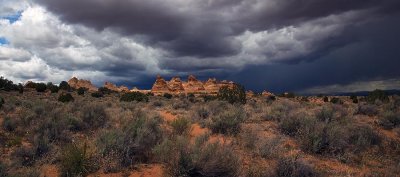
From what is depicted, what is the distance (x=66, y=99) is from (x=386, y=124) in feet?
84.5

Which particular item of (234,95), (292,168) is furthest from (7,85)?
(292,168)

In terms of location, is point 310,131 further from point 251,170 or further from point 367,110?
point 367,110

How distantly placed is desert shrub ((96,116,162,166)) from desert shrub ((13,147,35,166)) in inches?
77.1

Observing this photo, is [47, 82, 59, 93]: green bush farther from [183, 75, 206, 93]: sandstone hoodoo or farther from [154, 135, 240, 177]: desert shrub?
[183, 75, 206, 93]: sandstone hoodoo

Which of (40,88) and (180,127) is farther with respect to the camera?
(40,88)

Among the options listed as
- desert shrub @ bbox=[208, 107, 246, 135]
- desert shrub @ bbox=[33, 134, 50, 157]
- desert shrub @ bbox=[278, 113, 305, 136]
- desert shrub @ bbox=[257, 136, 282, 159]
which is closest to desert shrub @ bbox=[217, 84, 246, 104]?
desert shrub @ bbox=[278, 113, 305, 136]

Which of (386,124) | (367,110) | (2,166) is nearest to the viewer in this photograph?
(2,166)

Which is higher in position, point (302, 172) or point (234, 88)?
point (234, 88)

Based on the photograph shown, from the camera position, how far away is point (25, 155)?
10.4m

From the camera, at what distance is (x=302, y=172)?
28.8 ft

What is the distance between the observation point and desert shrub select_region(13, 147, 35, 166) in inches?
398

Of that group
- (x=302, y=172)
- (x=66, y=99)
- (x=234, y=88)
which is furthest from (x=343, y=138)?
(x=66, y=99)

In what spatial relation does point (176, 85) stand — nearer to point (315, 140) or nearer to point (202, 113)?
point (202, 113)

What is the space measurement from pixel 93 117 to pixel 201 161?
9.94 metres
